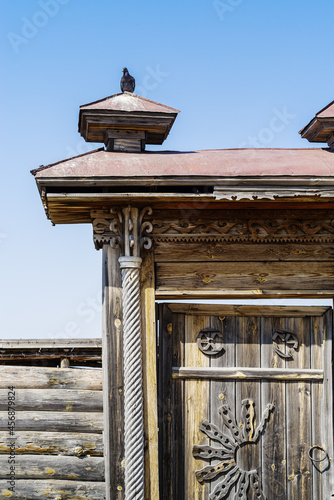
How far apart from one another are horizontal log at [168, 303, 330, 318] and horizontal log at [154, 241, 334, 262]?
404 mm

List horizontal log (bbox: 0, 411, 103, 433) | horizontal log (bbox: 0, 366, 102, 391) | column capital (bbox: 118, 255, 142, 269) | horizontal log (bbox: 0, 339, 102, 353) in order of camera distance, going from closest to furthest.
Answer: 1. column capital (bbox: 118, 255, 142, 269)
2. horizontal log (bbox: 0, 411, 103, 433)
3. horizontal log (bbox: 0, 366, 102, 391)
4. horizontal log (bbox: 0, 339, 102, 353)

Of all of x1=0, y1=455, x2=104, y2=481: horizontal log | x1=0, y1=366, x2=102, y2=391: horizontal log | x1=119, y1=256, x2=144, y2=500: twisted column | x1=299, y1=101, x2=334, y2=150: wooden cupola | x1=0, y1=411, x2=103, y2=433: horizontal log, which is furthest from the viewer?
x1=299, y1=101, x2=334, y2=150: wooden cupola

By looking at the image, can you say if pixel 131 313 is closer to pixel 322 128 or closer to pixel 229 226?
pixel 229 226

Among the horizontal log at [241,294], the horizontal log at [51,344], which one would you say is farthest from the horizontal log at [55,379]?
the horizontal log at [51,344]

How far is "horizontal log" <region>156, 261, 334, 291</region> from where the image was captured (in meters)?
6.15

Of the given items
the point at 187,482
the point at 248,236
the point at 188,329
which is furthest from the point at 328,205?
the point at 187,482

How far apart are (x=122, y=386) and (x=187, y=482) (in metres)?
1.03

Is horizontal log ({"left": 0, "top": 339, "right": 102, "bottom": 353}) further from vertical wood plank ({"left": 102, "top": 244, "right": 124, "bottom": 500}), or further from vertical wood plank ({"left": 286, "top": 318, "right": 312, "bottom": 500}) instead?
vertical wood plank ({"left": 286, "top": 318, "right": 312, "bottom": 500})

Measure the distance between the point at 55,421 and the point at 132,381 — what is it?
2.97 ft

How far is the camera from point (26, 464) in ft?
20.2

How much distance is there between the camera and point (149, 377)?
593cm

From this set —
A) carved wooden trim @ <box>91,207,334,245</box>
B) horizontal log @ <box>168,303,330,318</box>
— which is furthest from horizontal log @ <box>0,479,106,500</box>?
carved wooden trim @ <box>91,207,334,245</box>

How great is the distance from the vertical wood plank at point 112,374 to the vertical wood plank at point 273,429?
126 centimetres

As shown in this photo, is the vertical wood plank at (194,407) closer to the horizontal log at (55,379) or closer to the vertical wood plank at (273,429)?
the vertical wood plank at (273,429)
